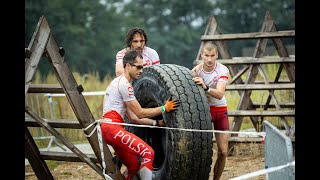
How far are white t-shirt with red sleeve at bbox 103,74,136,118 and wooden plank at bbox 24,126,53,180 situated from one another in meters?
1.21

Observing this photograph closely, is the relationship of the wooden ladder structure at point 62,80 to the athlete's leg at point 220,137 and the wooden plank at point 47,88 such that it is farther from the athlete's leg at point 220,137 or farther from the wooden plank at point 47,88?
the athlete's leg at point 220,137

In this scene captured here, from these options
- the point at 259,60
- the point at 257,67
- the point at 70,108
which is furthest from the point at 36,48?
the point at 70,108

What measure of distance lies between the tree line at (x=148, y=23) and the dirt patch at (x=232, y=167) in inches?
832

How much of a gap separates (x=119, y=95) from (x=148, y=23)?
108ft

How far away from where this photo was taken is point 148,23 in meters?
39.3

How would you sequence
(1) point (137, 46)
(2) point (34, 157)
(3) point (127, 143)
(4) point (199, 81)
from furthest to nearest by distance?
(1) point (137, 46)
(2) point (34, 157)
(4) point (199, 81)
(3) point (127, 143)

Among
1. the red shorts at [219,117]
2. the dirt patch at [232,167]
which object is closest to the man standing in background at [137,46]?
the red shorts at [219,117]

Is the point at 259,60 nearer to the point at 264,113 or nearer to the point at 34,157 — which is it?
the point at 264,113

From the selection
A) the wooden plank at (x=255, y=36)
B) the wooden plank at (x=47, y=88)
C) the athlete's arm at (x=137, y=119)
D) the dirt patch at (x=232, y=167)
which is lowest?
the dirt patch at (x=232, y=167)

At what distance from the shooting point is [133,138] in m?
6.55

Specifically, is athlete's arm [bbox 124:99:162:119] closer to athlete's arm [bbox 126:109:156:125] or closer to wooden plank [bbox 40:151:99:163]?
athlete's arm [bbox 126:109:156:125]

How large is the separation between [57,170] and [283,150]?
5455 mm

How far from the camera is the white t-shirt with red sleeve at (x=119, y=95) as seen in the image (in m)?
6.59
